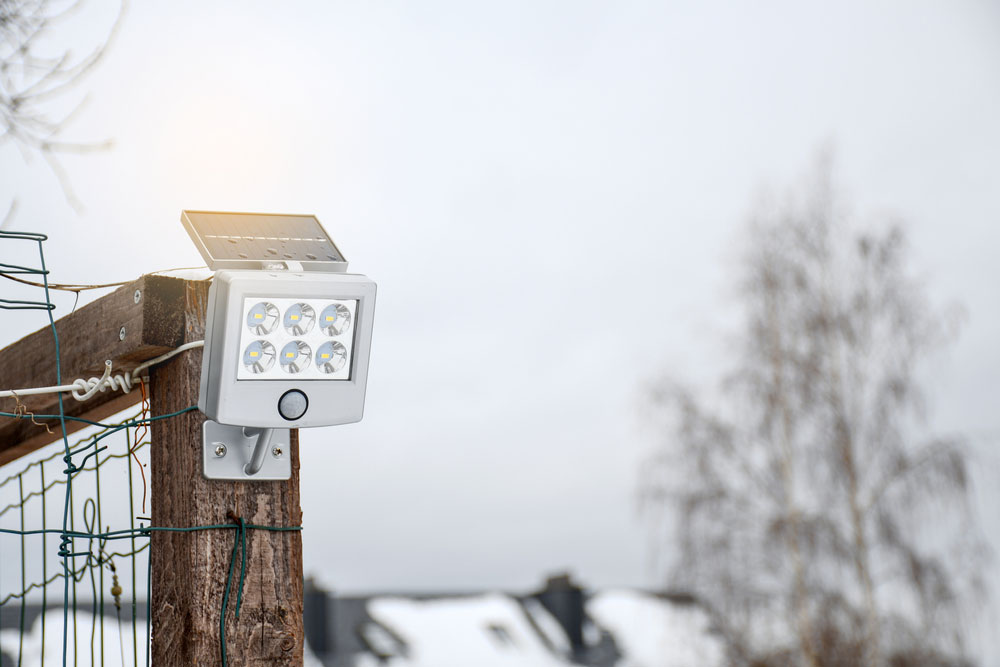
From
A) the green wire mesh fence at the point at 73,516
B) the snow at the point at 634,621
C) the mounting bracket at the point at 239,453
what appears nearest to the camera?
the mounting bracket at the point at 239,453

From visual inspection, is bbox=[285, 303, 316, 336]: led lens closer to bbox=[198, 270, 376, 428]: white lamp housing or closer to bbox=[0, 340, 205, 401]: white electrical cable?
bbox=[198, 270, 376, 428]: white lamp housing

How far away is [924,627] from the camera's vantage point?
7.65 meters

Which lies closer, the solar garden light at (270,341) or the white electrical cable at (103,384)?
the solar garden light at (270,341)

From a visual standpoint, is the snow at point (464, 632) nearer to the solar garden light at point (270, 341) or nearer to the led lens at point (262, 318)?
the solar garden light at point (270, 341)

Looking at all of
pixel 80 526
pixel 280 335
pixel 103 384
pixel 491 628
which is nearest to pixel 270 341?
pixel 280 335

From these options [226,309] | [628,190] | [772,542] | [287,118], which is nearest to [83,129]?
[226,309]

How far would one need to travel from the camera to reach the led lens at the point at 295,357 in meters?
1.30

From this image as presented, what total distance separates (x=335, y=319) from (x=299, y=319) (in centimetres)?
5

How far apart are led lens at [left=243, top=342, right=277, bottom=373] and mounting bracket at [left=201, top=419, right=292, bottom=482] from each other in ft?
0.37

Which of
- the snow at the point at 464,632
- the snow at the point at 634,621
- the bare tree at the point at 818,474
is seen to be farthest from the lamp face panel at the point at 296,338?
the snow at the point at 464,632

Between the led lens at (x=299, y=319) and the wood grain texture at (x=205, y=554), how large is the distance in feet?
0.63

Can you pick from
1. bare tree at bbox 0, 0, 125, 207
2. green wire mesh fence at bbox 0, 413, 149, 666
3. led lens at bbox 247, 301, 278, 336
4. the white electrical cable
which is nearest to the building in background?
bare tree at bbox 0, 0, 125, 207

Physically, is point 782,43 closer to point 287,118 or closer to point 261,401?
point 287,118

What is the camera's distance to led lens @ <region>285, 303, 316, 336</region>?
1300 millimetres
